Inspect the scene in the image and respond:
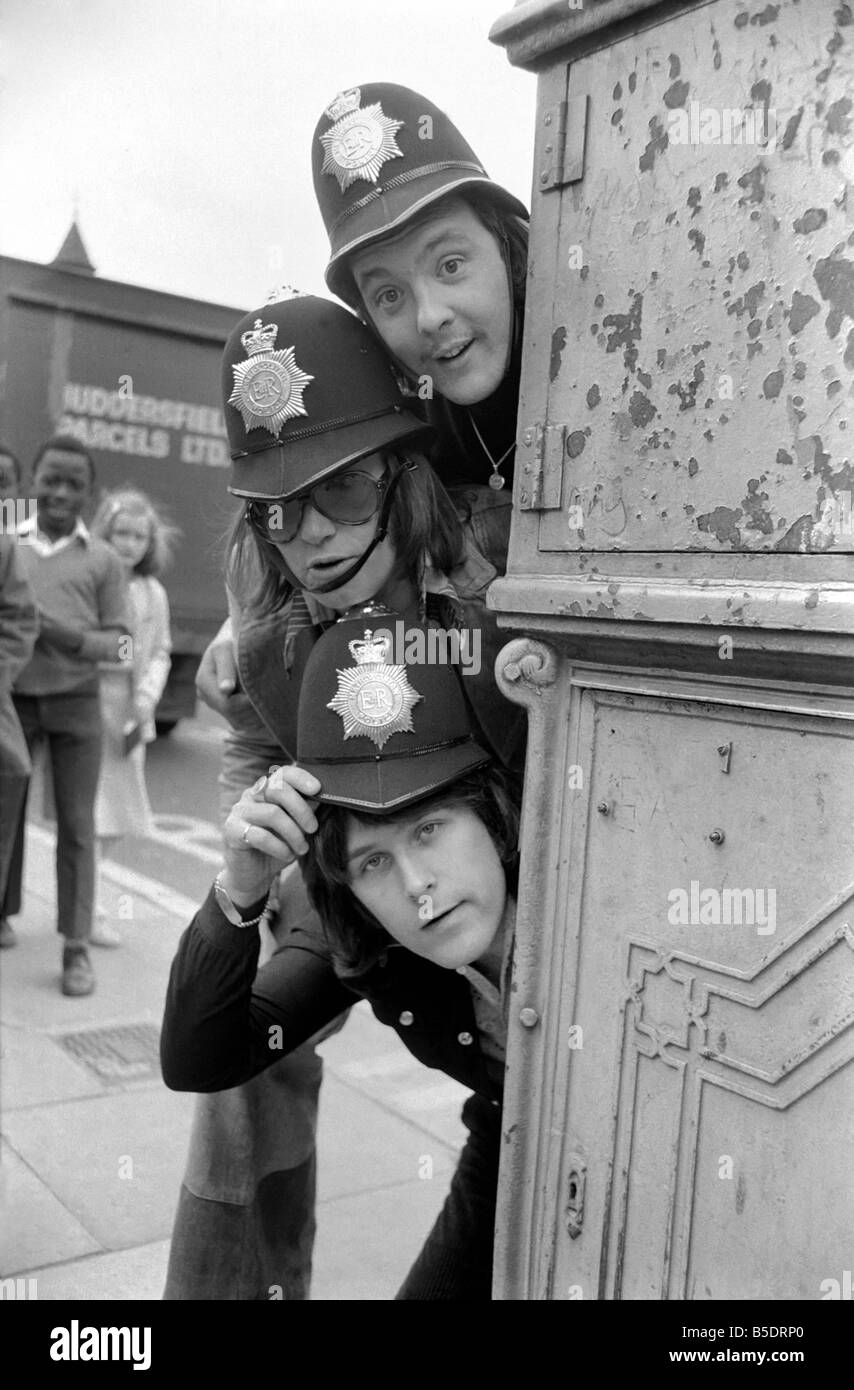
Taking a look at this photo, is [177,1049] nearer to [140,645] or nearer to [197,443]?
[140,645]

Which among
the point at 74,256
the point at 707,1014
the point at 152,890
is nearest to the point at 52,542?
the point at 152,890

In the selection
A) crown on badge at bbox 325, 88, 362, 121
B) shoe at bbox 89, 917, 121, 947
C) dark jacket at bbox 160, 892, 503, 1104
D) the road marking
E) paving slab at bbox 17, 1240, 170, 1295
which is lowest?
paving slab at bbox 17, 1240, 170, 1295

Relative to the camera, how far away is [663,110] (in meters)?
1.47

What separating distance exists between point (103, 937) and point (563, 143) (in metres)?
4.02

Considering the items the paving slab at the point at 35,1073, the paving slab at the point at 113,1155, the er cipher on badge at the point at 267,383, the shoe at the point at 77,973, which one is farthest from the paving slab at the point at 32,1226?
the er cipher on badge at the point at 267,383

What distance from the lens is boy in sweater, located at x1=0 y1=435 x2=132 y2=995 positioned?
4.43 m

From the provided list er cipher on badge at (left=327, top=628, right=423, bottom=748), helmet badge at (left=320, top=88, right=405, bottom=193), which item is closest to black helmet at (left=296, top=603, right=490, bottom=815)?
er cipher on badge at (left=327, top=628, right=423, bottom=748)

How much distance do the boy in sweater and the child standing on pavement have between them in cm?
19

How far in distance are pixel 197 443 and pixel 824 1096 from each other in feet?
27.7

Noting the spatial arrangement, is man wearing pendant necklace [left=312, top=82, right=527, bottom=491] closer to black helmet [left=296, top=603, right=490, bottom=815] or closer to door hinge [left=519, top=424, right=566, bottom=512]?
door hinge [left=519, top=424, right=566, bottom=512]

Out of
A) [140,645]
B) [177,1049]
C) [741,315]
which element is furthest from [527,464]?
[140,645]

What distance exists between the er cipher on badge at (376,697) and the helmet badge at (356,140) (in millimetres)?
689

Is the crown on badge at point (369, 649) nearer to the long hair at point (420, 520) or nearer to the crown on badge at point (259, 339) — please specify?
the long hair at point (420, 520)

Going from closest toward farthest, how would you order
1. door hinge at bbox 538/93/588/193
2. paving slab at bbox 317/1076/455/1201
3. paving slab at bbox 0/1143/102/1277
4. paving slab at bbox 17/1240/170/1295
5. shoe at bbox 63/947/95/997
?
door hinge at bbox 538/93/588/193 → paving slab at bbox 17/1240/170/1295 → paving slab at bbox 0/1143/102/1277 → paving slab at bbox 317/1076/455/1201 → shoe at bbox 63/947/95/997
